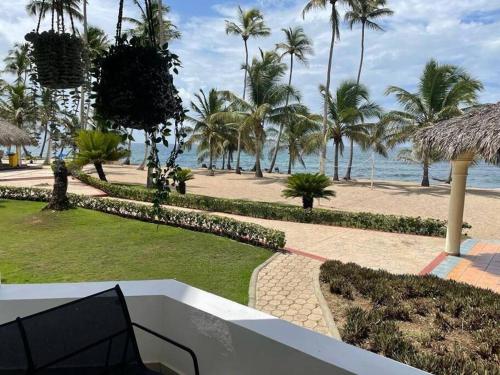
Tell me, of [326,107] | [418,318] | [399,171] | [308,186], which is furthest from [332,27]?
[399,171]

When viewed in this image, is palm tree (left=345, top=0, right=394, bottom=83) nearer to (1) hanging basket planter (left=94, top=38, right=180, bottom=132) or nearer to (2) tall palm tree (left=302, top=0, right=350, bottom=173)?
(2) tall palm tree (left=302, top=0, right=350, bottom=173)

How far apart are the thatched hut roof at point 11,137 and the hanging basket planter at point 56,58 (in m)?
25.6

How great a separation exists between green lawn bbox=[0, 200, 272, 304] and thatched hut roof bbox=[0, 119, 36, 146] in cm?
1519

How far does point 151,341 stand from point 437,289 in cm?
487

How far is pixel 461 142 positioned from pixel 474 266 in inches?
102

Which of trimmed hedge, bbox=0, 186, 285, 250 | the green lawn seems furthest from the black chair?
trimmed hedge, bbox=0, 186, 285, 250

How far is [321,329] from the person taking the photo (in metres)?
5.19

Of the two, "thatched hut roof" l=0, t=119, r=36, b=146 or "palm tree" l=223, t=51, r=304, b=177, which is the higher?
"palm tree" l=223, t=51, r=304, b=177

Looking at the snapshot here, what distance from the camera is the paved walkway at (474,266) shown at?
7.56 meters

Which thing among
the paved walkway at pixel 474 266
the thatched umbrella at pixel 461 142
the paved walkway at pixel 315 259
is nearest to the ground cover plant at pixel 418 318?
the paved walkway at pixel 315 259

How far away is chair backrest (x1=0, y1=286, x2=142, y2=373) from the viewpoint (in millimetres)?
1916

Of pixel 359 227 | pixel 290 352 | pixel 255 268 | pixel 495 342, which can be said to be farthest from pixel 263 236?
pixel 290 352

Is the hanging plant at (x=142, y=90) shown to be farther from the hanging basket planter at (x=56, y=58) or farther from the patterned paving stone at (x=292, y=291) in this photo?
the patterned paving stone at (x=292, y=291)

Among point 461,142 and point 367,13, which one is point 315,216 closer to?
point 461,142
